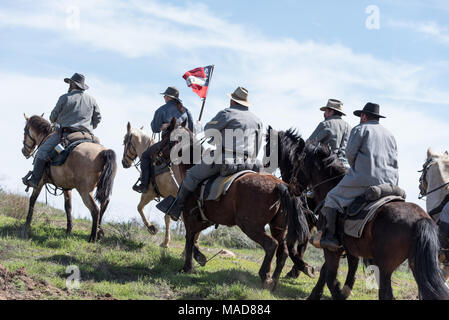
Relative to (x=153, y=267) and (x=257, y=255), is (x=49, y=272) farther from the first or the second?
(x=257, y=255)

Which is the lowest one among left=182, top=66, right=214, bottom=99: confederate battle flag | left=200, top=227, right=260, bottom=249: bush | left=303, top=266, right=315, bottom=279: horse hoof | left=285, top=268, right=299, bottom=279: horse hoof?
left=285, top=268, right=299, bottom=279: horse hoof

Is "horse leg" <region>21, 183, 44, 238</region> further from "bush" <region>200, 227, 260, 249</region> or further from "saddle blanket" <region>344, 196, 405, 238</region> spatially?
"saddle blanket" <region>344, 196, 405, 238</region>

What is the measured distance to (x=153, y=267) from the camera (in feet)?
31.6

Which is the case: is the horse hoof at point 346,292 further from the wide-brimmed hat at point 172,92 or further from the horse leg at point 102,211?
the wide-brimmed hat at point 172,92

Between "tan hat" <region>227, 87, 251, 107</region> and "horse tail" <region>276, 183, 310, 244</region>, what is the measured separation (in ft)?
6.01

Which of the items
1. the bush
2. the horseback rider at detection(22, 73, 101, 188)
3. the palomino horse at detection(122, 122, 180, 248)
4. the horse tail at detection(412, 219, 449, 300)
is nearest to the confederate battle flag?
the palomino horse at detection(122, 122, 180, 248)

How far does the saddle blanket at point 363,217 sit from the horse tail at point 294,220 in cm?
86

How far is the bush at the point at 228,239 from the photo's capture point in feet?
47.8

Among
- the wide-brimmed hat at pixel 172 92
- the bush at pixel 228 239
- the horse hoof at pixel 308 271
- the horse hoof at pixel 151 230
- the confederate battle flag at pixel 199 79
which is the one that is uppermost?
the confederate battle flag at pixel 199 79

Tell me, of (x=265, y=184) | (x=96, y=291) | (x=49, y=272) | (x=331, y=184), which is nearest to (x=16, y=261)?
(x=49, y=272)

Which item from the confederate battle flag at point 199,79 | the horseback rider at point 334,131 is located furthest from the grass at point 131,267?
the confederate battle flag at point 199,79

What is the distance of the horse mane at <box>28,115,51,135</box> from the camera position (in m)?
12.9

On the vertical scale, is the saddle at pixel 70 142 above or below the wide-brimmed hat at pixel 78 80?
below
